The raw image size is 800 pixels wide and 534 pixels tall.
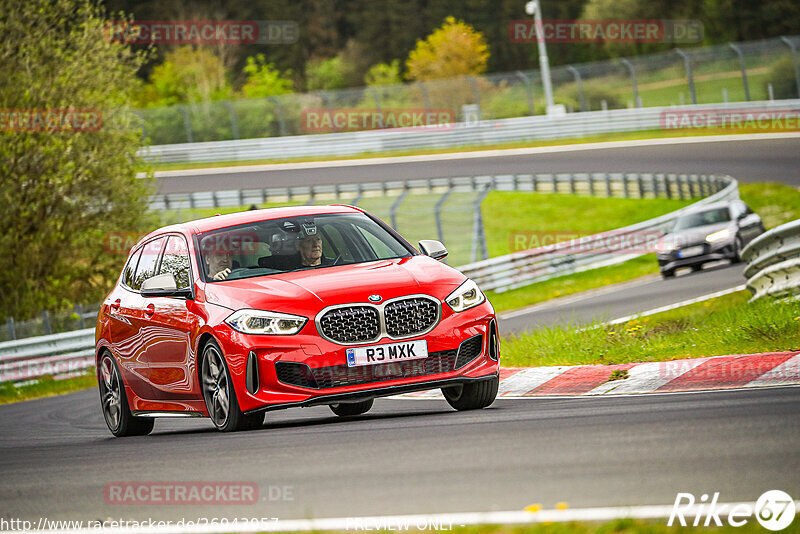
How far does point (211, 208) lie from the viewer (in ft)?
135

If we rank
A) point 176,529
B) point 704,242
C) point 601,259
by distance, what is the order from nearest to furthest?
point 176,529 < point 704,242 < point 601,259

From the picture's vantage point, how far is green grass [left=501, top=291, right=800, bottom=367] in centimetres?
1017

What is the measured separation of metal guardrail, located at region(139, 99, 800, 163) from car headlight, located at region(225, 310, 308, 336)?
37.9m

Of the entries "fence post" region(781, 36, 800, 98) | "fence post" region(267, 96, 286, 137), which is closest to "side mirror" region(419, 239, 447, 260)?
"fence post" region(781, 36, 800, 98)

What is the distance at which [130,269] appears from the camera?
1080 cm

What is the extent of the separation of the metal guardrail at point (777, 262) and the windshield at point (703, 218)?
864 centimetres

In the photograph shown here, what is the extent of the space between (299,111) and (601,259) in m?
27.6

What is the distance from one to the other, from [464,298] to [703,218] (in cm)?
1669

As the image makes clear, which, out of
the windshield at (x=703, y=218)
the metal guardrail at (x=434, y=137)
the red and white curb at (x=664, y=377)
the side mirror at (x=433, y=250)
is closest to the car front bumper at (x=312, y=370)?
the side mirror at (x=433, y=250)

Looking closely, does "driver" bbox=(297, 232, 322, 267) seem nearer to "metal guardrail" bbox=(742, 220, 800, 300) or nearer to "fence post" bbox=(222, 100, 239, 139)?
"metal guardrail" bbox=(742, 220, 800, 300)

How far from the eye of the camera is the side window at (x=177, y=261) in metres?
9.59

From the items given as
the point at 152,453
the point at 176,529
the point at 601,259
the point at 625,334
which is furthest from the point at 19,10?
the point at 176,529

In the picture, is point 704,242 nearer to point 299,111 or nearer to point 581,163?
point 581,163

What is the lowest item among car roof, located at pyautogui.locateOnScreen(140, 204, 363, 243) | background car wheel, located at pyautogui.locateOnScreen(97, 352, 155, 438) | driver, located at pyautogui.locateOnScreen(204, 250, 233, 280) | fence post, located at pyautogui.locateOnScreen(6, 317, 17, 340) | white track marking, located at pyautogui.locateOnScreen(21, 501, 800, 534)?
fence post, located at pyautogui.locateOnScreen(6, 317, 17, 340)
